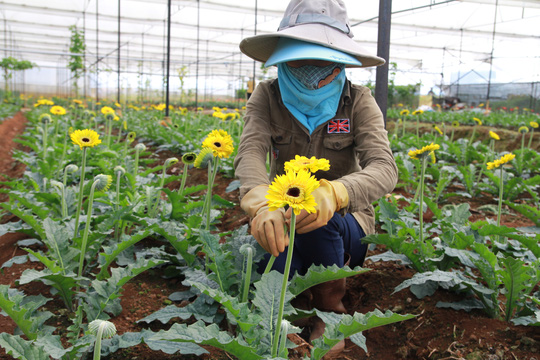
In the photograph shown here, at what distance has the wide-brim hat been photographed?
166 cm

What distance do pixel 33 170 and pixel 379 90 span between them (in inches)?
97.5

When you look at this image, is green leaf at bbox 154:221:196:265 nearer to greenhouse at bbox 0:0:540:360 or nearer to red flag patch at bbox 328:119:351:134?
greenhouse at bbox 0:0:540:360

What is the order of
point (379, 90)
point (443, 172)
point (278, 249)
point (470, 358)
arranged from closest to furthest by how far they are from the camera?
point (278, 249) < point (470, 358) < point (379, 90) < point (443, 172)

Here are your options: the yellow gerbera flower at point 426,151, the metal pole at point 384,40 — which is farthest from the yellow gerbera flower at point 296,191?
the metal pole at point 384,40

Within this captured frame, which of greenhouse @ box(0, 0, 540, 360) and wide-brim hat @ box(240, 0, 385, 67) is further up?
wide-brim hat @ box(240, 0, 385, 67)

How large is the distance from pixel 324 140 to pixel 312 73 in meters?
0.36

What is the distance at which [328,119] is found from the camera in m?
1.97

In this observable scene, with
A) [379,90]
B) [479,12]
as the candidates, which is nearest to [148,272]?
[379,90]

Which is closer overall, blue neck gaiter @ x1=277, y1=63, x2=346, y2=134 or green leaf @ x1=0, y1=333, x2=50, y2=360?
green leaf @ x1=0, y1=333, x2=50, y2=360

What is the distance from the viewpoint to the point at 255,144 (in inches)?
77.7

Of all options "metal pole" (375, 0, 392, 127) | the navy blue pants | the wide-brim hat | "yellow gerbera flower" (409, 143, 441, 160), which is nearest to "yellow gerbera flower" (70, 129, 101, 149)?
the wide-brim hat

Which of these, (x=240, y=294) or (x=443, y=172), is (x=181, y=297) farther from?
(x=443, y=172)

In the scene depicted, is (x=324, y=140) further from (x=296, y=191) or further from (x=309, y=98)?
(x=296, y=191)

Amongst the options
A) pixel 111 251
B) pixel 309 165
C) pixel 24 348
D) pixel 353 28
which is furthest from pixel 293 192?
pixel 353 28
